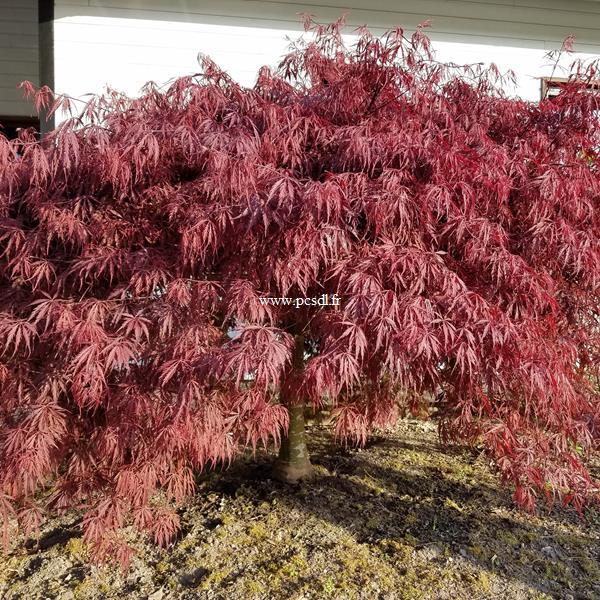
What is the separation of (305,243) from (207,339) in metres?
0.45

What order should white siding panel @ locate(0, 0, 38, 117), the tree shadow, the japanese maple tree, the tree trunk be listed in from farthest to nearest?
white siding panel @ locate(0, 0, 38, 117), the tree trunk, the tree shadow, the japanese maple tree

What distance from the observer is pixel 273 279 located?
164 cm

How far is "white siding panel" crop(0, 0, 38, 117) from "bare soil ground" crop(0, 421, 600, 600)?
13.7 feet

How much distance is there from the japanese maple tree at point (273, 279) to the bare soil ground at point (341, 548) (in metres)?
0.26

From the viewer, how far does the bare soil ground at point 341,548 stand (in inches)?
78.3

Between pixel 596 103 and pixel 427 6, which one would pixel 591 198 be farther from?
pixel 427 6

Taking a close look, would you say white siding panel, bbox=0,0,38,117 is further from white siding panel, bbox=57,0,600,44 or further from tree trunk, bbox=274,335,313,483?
tree trunk, bbox=274,335,313,483

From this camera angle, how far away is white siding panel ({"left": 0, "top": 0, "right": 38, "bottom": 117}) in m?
4.26

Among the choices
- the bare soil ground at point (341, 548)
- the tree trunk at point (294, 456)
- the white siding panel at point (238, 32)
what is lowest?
the bare soil ground at point (341, 548)

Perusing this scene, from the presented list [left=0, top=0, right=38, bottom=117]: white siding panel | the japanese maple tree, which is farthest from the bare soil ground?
[left=0, top=0, right=38, bottom=117]: white siding panel

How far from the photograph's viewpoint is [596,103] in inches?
80.7

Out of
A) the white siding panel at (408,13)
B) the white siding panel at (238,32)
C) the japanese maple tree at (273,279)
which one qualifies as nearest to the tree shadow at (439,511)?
the japanese maple tree at (273,279)

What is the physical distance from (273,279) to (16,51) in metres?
4.48

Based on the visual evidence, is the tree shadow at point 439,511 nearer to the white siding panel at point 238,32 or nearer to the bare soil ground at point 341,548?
the bare soil ground at point 341,548
